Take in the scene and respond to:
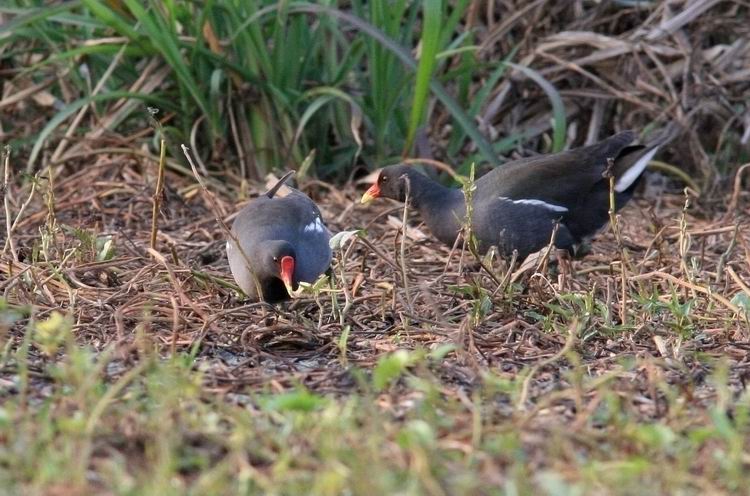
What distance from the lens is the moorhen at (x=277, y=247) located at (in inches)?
181

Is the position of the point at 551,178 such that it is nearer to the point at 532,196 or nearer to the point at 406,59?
the point at 532,196

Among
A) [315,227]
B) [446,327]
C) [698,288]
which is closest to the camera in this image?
[446,327]

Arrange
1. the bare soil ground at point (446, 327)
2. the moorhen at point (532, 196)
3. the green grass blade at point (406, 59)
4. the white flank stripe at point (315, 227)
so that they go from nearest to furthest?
the bare soil ground at point (446, 327) → the white flank stripe at point (315, 227) → the moorhen at point (532, 196) → the green grass blade at point (406, 59)

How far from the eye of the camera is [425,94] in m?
6.21

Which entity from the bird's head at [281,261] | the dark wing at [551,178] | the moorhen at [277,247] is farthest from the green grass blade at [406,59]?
the bird's head at [281,261]

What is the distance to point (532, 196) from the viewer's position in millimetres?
5816

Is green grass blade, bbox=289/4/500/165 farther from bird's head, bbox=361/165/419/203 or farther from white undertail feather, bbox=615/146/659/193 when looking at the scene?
white undertail feather, bbox=615/146/659/193

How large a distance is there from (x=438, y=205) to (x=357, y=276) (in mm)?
1304

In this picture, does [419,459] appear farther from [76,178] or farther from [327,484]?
[76,178]

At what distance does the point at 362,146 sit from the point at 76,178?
1.46m

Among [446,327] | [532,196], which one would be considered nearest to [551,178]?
[532,196]

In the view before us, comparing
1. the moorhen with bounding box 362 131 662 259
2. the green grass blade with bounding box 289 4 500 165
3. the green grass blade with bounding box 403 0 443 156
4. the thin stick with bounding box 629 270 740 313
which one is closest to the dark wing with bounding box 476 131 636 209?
the moorhen with bounding box 362 131 662 259

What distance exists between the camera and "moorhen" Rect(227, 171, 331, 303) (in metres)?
4.61

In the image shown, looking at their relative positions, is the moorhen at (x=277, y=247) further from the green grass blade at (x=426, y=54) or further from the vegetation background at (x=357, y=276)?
the green grass blade at (x=426, y=54)
